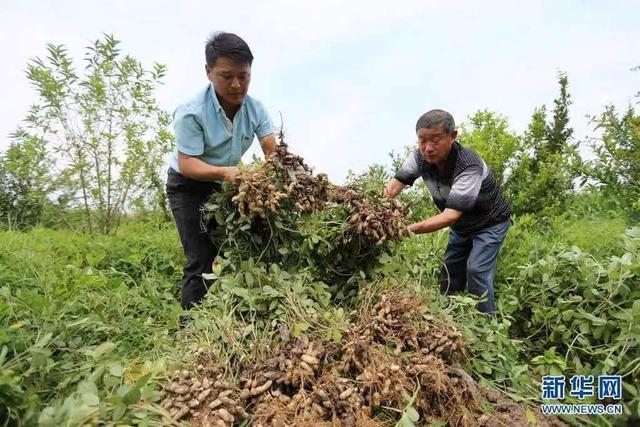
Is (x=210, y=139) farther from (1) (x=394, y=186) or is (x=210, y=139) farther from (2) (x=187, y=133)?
(1) (x=394, y=186)

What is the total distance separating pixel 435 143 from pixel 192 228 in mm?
1621

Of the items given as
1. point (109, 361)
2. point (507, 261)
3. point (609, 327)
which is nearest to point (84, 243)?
point (109, 361)

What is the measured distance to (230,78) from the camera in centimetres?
259

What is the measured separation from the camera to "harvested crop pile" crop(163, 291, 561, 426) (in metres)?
1.85

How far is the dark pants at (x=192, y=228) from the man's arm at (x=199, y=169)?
0.65 ft

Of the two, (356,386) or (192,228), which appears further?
(192,228)

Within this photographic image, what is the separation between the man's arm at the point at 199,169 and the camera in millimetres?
2547

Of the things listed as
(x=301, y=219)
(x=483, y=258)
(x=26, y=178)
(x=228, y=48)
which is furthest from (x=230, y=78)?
(x=26, y=178)

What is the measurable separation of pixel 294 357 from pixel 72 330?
107 centimetres

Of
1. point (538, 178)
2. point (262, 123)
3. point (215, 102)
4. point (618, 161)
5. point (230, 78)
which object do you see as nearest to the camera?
point (230, 78)

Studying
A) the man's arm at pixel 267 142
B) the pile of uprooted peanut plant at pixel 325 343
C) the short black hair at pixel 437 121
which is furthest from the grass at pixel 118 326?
the man's arm at pixel 267 142

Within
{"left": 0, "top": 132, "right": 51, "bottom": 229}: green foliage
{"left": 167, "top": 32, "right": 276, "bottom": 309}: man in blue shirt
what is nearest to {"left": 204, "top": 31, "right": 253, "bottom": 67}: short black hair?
{"left": 167, "top": 32, "right": 276, "bottom": 309}: man in blue shirt

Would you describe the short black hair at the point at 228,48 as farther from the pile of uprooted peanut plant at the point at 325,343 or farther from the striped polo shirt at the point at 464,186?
the striped polo shirt at the point at 464,186

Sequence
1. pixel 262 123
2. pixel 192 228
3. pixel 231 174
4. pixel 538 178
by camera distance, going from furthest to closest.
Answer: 1. pixel 538 178
2. pixel 262 123
3. pixel 192 228
4. pixel 231 174
